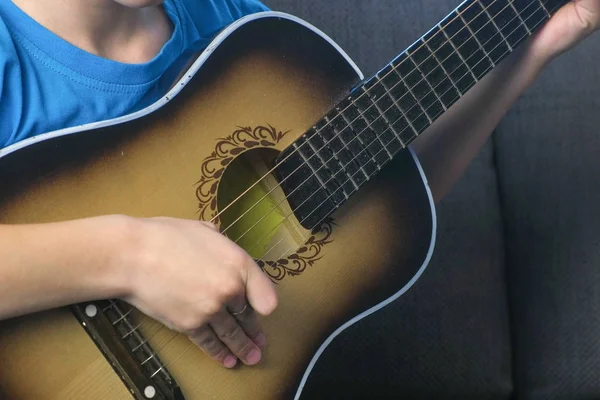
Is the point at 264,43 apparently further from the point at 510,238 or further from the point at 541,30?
the point at 510,238

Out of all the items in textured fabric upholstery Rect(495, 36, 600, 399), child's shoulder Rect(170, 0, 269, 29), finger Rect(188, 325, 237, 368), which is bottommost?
textured fabric upholstery Rect(495, 36, 600, 399)

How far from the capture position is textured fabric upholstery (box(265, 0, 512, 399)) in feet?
3.59

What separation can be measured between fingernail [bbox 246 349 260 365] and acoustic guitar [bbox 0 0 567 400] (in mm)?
15

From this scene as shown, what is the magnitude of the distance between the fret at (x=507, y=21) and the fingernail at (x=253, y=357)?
1.48ft

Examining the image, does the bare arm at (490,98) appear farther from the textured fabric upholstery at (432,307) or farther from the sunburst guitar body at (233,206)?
the textured fabric upholstery at (432,307)

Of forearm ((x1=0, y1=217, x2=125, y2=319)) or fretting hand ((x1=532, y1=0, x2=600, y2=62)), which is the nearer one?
forearm ((x1=0, y1=217, x2=125, y2=319))

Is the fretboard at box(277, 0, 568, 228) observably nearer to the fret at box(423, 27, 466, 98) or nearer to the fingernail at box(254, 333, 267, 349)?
the fret at box(423, 27, 466, 98)

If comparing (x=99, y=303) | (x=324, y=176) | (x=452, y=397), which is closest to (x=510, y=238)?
(x=452, y=397)

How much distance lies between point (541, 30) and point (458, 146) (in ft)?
0.57

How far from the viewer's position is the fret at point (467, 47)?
2.45ft

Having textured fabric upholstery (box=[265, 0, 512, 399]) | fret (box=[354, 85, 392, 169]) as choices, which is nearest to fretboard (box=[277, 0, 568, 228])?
fret (box=[354, 85, 392, 169])

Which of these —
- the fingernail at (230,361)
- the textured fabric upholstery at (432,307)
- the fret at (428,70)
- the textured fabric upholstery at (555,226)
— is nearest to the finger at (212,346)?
the fingernail at (230,361)

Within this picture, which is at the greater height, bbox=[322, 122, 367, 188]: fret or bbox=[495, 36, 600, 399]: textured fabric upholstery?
bbox=[322, 122, 367, 188]: fret

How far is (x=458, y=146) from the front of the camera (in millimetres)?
875
